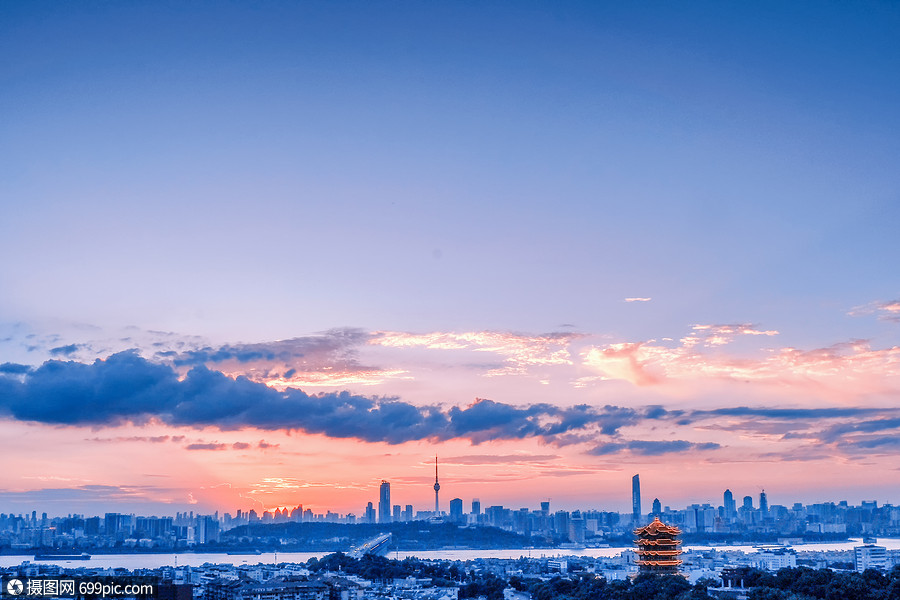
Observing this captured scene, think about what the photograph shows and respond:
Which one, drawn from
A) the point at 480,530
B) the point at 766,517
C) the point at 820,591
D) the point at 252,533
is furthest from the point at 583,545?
the point at 820,591

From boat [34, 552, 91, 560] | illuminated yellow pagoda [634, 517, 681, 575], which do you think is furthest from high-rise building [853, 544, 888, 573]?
boat [34, 552, 91, 560]

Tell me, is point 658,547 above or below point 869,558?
above

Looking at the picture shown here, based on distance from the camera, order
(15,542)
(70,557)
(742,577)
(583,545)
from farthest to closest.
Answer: (583,545), (15,542), (70,557), (742,577)

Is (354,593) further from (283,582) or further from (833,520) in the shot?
(833,520)

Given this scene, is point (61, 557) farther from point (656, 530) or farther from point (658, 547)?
point (656, 530)

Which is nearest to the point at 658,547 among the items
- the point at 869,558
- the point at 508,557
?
the point at 869,558

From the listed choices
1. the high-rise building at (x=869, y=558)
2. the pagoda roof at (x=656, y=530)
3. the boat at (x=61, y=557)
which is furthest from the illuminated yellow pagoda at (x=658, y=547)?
the boat at (x=61, y=557)

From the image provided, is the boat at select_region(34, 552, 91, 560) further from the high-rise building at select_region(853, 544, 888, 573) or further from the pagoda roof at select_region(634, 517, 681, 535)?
the pagoda roof at select_region(634, 517, 681, 535)

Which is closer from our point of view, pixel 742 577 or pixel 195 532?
pixel 742 577

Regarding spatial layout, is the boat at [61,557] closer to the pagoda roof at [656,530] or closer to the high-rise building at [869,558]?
the high-rise building at [869,558]
